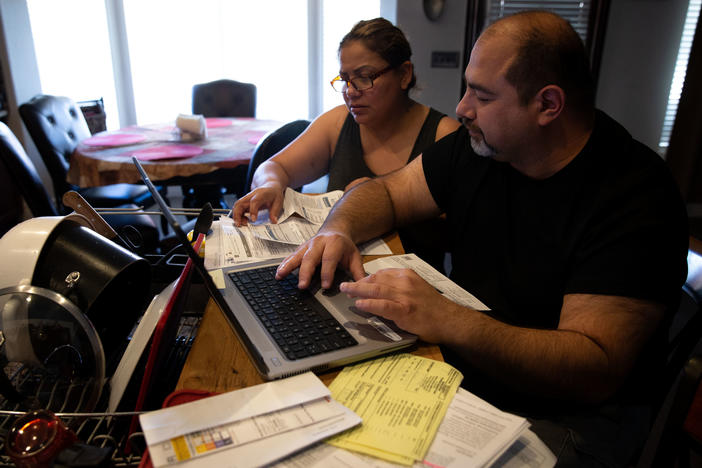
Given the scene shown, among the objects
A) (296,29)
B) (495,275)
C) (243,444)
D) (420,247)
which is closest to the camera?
(243,444)

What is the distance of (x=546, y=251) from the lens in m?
1.03

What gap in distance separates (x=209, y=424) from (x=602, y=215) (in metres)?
0.79

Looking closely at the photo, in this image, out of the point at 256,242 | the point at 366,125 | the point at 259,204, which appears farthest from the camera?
the point at 366,125

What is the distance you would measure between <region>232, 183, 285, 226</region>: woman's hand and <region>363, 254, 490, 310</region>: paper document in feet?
1.22

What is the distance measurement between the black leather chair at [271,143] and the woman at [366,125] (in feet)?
0.36

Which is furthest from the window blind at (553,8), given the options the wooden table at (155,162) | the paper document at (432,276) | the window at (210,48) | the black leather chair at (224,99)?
the paper document at (432,276)

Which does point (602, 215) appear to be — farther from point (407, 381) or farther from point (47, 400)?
point (47, 400)

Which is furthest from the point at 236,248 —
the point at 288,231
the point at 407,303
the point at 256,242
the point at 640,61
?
the point at 640,61

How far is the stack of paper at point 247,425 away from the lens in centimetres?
51

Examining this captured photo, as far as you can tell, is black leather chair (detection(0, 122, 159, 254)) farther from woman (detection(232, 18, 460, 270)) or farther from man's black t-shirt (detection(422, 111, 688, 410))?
Answer: man's black t-shirt (detection(422, 111, 688, 410))

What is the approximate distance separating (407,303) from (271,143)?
128 cm

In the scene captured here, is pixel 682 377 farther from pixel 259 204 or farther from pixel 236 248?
pixel 259 204

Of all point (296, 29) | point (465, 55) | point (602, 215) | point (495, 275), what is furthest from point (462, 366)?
point (296, 29)

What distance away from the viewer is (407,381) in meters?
0.66
